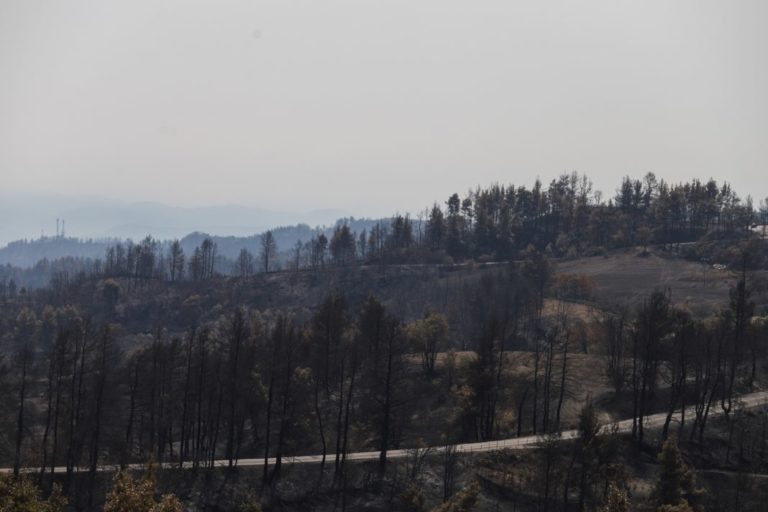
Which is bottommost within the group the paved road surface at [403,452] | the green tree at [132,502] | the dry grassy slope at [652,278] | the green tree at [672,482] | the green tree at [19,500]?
the paved road surface at [403,452]

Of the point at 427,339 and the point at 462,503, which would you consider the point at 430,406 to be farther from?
the point at 462,503

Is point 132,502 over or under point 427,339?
over

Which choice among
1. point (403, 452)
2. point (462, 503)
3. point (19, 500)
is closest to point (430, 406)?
point (403, 452)

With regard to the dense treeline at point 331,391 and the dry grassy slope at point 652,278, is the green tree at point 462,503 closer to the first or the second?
the dense treeline at point 331,391

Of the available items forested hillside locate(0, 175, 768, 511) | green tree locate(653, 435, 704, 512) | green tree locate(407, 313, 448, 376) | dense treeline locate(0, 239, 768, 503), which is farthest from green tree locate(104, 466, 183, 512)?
green tree locate(407, 313, 448, 376)

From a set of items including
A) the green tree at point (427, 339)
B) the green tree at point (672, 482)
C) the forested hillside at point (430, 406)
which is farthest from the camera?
the green tree at point (427, 339)

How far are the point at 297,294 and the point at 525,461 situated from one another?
10844 centimetres

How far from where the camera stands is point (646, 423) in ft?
178

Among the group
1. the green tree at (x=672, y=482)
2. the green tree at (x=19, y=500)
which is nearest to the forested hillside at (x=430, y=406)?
the green tree at (x=672, y=482)

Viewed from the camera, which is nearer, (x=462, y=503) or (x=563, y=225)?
(x=462, y=503)

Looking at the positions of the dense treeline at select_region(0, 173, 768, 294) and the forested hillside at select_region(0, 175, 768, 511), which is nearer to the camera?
the forested hillside at select_region(0, 175, 768, 511)

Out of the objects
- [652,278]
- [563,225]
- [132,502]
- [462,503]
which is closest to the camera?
[132,502]

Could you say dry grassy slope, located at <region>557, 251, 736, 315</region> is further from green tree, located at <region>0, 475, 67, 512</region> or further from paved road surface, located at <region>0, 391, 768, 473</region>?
green tree, located at <region>0, 475, 67, 512</region>

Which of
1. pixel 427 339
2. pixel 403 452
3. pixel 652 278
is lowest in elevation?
pixel 403 452
